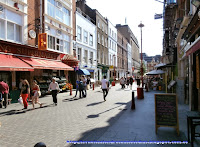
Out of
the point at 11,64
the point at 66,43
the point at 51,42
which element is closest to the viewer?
the point at 11,64

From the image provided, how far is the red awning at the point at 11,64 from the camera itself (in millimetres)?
10829

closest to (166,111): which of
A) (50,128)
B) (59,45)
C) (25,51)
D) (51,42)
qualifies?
(50,128)

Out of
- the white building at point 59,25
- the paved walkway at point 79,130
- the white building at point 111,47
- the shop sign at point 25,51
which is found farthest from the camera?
the white building at point 111,47

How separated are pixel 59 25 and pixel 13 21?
6.23 m

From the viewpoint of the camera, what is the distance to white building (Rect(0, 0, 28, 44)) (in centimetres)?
1236

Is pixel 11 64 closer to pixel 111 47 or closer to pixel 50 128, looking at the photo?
pixel 50 128

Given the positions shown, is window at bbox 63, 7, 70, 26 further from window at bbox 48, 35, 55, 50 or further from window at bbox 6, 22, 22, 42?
window at bbox 6, 22, 22, 42

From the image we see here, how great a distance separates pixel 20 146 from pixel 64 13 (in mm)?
17908

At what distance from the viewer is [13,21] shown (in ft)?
43.4

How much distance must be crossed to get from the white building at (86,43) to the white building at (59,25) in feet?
8.12

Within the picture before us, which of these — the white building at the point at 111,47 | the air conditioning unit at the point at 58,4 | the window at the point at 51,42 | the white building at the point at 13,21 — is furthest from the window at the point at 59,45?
the white building at the point at 111,47

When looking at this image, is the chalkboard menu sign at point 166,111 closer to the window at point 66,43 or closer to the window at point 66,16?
the window at point 66,43

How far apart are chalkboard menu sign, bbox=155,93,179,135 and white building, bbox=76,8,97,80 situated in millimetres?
18918

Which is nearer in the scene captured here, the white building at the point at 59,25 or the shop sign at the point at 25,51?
the shop sign at the point at 25,51
